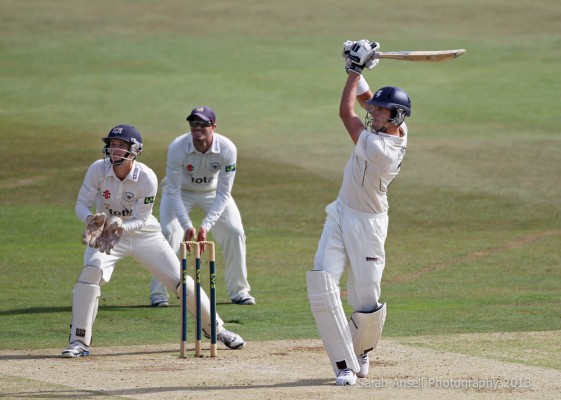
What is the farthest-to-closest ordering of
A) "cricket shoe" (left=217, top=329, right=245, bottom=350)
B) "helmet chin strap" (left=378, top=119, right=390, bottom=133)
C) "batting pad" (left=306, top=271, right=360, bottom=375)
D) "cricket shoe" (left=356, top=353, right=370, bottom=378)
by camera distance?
"cricket shoe" (left=217, top=329, right=245, bottom=350)
"cricket shoe" (left=356, top=353, right=370, bottom=378)
"helmet chin strap" (left=378, top=119, right=390, bottom=133)
"batting pad" (left=306, top=271, right=360, bottom=375)

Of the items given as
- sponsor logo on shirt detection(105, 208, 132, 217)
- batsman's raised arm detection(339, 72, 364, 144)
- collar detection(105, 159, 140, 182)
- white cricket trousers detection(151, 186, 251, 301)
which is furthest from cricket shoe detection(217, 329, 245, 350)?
white cricket trousers detection(151, 186, 251, 301)

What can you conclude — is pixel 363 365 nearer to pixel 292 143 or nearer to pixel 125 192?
pixel 125 192

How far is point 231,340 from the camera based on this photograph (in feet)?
32.4

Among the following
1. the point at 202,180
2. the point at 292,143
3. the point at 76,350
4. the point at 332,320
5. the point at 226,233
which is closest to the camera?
the point at 332,320

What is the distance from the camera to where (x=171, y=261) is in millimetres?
10023

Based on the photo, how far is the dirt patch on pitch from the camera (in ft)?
26.3

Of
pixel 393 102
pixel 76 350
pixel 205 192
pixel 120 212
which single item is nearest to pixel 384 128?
pixel 393 102

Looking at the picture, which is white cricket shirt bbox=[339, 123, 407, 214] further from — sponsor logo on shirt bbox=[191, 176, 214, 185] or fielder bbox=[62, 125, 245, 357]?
sponsor logo on shirt bbox=[191, 176, 214, 185]

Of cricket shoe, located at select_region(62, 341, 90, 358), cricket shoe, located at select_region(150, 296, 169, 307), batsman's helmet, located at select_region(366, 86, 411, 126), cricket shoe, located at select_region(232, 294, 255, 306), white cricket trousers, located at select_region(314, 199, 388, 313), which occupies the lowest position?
cricket shoe, located at select_region(62, 341, 90, 358)

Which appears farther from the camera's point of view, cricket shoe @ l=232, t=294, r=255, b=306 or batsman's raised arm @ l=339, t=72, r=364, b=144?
cricket shoe @ l=232, t=294, r=255, b=306

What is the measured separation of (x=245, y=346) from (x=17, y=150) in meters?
14.3

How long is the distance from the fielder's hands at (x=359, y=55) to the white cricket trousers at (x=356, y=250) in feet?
3.30

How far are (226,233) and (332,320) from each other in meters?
4.52

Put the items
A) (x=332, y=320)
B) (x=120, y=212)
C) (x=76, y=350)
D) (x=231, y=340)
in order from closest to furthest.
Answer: (x=332, y=320)
(x=76, y=350)
(x=231, y=340)
(x=120, y=212)
